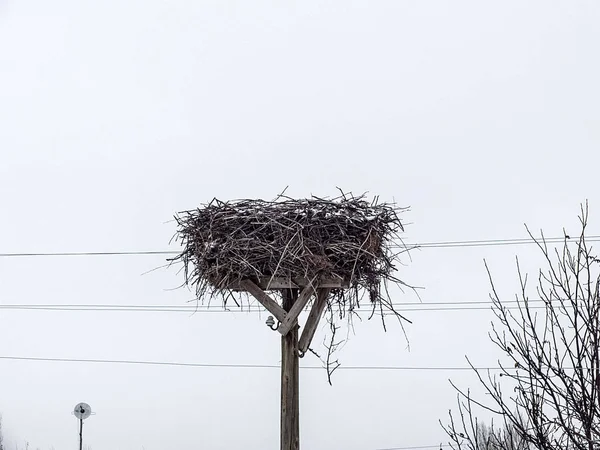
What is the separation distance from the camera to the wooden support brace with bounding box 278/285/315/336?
7.37 m

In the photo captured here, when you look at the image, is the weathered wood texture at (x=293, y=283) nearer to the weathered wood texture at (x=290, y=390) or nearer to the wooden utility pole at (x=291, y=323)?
the wooden utility pole at (x=291, y=323)

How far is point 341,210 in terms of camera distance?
7.45 meters

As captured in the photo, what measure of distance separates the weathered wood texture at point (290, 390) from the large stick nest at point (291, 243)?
0.51 m

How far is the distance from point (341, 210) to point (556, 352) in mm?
3900

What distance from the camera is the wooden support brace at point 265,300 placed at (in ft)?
24.4

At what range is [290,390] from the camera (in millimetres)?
7410

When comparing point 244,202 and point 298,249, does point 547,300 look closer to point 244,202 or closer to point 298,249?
point 298,249

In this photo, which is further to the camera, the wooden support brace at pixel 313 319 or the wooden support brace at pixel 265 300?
the wooden support brace at pixel 313 319

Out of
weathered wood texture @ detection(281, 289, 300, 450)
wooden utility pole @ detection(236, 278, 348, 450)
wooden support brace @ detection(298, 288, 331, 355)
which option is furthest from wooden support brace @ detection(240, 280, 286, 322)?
wooden support brace @ detection(298, 288, 331, 355)

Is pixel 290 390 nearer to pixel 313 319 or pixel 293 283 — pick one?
pixel 313 319

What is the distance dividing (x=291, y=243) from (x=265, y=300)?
2.14 ft

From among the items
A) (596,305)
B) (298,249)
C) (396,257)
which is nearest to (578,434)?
(596,305)

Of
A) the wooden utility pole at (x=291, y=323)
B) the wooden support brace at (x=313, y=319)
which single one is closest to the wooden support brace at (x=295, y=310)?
the wooden utility pole at (x=291, y=323)

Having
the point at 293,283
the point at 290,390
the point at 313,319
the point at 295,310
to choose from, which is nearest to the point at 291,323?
the point at 295,310
